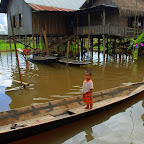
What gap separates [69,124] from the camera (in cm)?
425

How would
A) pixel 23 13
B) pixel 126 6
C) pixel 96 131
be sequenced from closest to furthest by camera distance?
1. pixel 96 131
2. pixel 126 6
3. pixel 23 13

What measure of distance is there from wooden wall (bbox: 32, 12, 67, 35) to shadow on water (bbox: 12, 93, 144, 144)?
10.6 m

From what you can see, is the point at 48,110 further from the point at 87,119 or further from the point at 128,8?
the point at 128,8

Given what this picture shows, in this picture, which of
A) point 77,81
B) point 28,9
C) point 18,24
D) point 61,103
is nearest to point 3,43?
point 18,24

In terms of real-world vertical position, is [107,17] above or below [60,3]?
below

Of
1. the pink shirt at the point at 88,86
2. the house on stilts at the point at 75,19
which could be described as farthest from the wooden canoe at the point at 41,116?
the house on stilts at the point at 75,19

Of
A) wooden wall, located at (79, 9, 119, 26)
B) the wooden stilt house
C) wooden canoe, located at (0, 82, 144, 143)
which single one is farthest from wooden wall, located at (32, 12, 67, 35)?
wooden canoe, located at (0, 82, 144, 143)

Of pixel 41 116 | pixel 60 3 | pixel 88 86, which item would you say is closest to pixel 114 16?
pixel 60 3

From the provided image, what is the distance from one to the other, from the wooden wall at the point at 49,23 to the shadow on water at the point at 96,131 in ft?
34.9

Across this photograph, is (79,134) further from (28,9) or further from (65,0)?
(65,0)

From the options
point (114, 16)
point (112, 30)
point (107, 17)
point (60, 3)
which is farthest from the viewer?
point (60, 3)

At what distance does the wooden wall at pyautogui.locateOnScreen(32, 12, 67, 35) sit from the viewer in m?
14.5

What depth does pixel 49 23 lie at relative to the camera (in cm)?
1520

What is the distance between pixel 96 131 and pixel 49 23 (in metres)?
12.5
